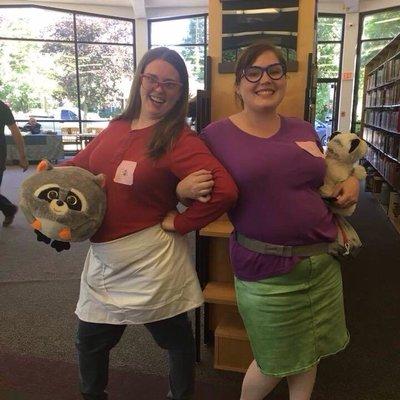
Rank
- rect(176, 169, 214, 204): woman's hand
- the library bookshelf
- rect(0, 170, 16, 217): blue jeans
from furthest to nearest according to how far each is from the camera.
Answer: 1. the library bookshelf
2. rect(0, 170, 16, 217): blue jeans
3. rect(176, 169, 214, 204): woman's hand

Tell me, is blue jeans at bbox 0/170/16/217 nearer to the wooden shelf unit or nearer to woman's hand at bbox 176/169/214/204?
the wooden shelf unit

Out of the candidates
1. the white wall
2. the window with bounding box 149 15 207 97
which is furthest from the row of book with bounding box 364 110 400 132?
the window with bounding box 149 15 207 97

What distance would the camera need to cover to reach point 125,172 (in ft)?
4.03

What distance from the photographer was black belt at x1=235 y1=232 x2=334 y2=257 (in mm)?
1229

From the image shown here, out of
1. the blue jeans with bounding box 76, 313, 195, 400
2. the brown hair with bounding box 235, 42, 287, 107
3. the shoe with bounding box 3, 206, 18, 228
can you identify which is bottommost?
the shoe with bounding box 3, 206, 18, 228

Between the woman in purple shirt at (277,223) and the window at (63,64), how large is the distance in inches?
363

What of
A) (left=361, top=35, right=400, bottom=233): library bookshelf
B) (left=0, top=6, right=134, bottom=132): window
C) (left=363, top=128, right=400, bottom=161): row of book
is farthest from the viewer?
(left=0, top=6, right=134, bottom=132): window

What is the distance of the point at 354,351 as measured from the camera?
2203mm

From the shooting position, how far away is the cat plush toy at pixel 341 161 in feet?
4.28

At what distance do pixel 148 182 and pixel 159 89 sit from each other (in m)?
0.28

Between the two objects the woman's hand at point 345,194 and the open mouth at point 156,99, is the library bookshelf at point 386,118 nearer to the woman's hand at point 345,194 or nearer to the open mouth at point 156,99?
the woman's hand at point 345,194

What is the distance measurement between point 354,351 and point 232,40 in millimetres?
1698

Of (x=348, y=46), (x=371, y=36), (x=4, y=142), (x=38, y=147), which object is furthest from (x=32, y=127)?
(x=371, y=36)

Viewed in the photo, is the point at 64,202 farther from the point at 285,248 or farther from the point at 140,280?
the point at 285,248
